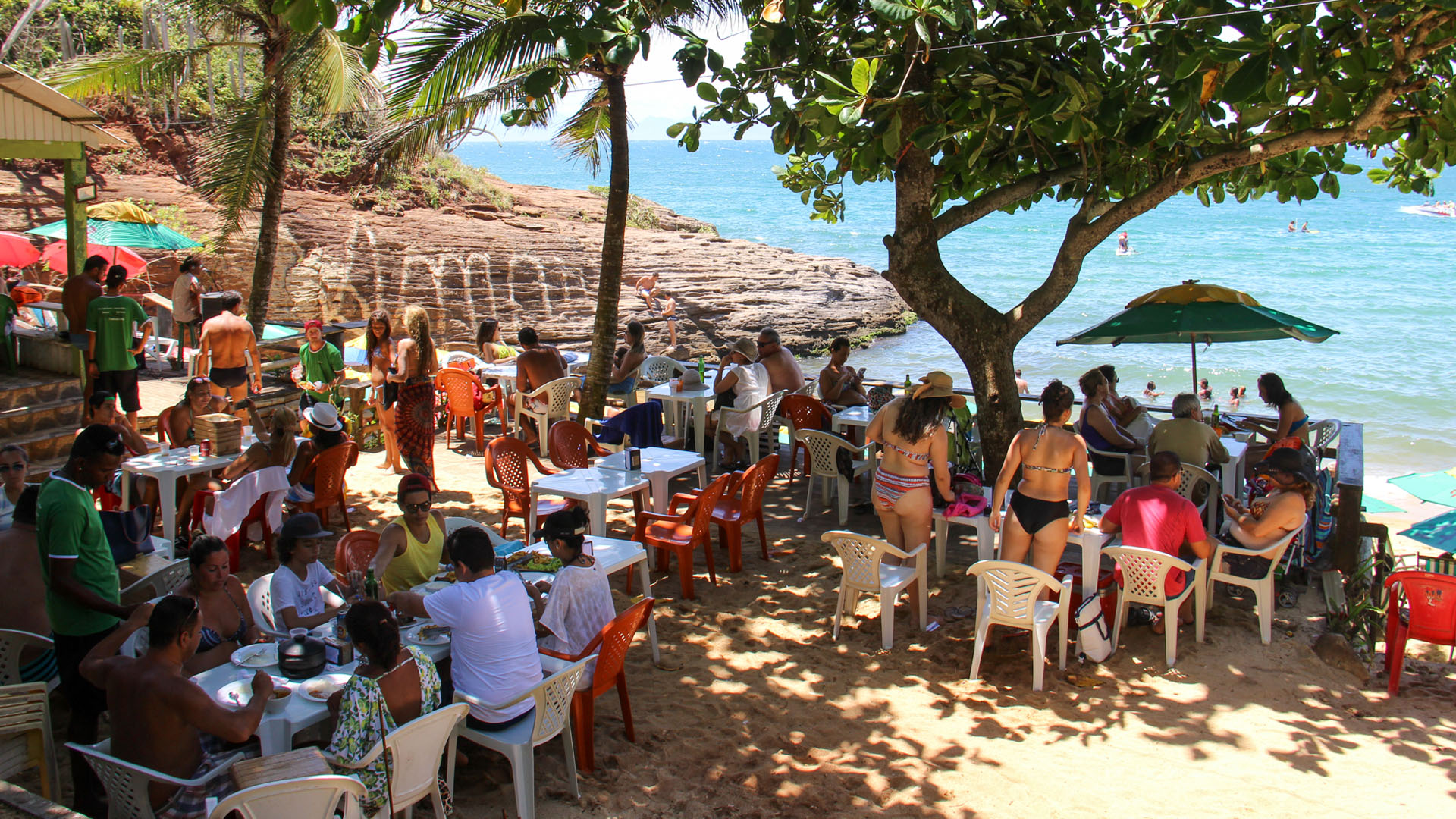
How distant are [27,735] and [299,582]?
123 cm

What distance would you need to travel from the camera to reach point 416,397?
8.67m

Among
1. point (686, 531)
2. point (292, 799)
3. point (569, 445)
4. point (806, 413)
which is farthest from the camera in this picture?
point (806, 413)

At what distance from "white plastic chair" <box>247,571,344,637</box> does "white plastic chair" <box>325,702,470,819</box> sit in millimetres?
1281

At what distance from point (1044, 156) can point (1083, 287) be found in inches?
1415

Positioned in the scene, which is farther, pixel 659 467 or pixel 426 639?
pixel 659 467

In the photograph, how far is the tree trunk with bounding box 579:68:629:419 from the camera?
10078 millimetres

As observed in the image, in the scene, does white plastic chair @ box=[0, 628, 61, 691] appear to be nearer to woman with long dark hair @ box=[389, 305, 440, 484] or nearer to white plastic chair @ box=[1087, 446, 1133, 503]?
woman with long dark hair @ box=[389, 305, 440, 484]

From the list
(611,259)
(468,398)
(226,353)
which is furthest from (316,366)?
(611,259)

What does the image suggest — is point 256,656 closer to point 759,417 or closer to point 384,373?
point 384,373

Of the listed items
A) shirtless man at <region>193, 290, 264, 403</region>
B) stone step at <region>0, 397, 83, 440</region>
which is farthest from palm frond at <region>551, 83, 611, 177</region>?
stone step at <region>0, 397, 83, 440</region>

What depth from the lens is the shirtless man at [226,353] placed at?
9031 millimetres

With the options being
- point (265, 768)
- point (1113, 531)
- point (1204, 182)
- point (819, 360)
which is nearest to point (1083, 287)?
point (819, 360)

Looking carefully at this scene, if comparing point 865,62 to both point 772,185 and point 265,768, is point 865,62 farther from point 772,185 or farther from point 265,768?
point 772,185

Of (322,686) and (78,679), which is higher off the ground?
(322,686)
